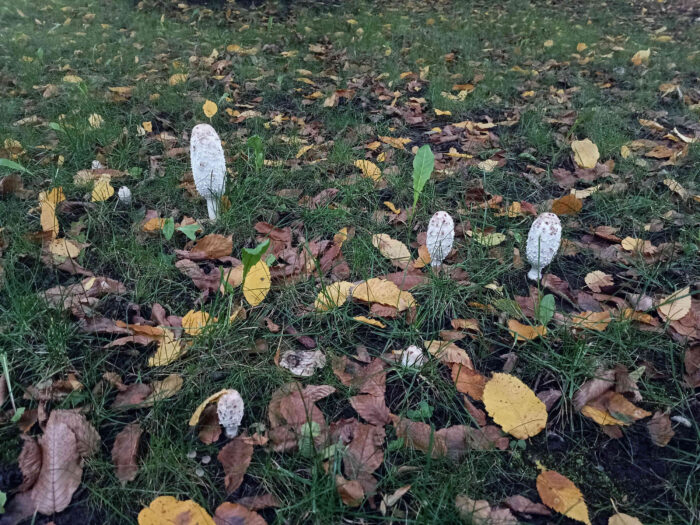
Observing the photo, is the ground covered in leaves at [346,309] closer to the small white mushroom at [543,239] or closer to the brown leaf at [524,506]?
the brown leaf at [524,506]

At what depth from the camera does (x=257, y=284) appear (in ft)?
6.85

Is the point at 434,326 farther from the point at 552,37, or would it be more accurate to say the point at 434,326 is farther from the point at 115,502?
the point at 552,37

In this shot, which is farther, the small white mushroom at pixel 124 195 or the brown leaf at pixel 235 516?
the small white mushroom at pixel 124 195

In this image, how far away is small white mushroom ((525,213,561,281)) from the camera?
79.7 inches

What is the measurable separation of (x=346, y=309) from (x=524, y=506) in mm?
979

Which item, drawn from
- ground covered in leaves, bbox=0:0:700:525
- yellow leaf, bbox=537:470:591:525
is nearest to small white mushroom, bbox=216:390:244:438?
ground covered in leaves, bbox=0:0:700:525

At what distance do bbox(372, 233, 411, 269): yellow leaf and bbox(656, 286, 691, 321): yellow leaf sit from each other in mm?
1092

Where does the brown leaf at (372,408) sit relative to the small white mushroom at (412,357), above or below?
below

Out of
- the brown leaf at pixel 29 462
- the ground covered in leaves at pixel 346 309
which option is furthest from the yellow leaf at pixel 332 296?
the brown leaf at pixel 29 462

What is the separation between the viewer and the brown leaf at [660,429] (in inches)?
61.5

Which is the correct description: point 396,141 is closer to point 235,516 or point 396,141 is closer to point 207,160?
point 207,160

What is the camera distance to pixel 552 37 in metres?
6.04

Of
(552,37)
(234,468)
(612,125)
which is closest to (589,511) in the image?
(234,468)

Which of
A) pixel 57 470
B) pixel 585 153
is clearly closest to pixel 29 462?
pixel 57 470
